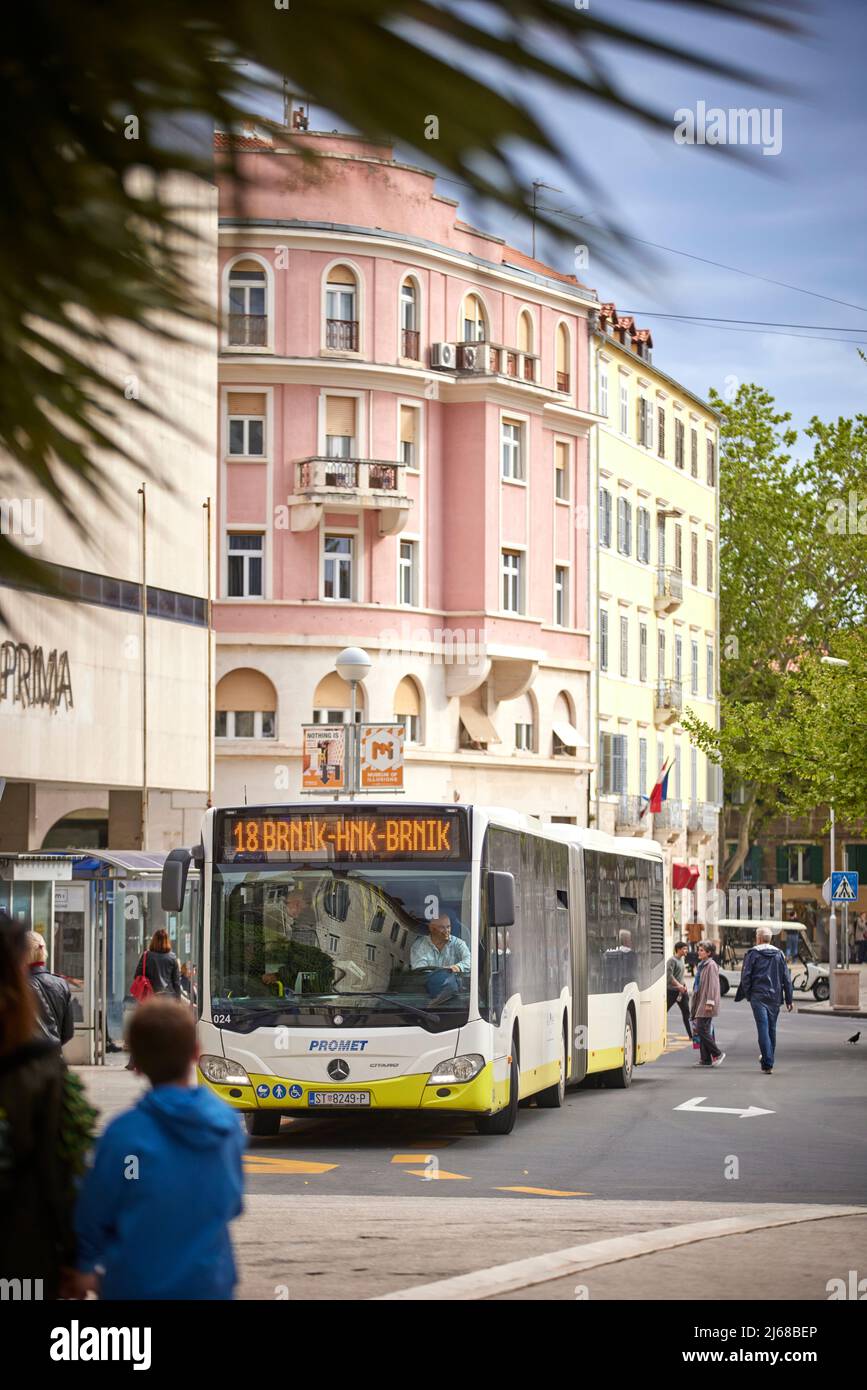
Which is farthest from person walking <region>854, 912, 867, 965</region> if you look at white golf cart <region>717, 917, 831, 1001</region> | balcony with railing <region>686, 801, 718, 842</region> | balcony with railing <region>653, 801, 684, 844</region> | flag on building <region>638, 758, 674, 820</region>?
flag on building <region>638, 758, 674, 820</region>

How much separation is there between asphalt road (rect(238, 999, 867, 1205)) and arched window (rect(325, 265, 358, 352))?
110ft

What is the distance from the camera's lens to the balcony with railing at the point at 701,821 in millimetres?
78438

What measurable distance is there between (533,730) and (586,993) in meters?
37.4

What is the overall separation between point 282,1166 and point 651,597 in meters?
58.2

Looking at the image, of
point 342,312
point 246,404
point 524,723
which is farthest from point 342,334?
point 524,723

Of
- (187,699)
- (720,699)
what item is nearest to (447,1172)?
(187,699)

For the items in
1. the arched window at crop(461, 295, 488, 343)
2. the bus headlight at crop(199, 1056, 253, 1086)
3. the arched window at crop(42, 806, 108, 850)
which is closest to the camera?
the bus headlight at crop(199, 1056, 253, 1086)

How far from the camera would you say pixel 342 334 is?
57.6m

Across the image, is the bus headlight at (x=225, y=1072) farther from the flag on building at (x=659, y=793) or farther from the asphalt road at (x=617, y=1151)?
the flag on building at (x=659, y=793)

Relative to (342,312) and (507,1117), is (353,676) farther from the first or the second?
(342,312)

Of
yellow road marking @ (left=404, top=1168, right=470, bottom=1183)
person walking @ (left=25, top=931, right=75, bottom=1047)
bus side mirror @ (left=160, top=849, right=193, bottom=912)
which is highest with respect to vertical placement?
bus side mirror @ (left=160, top=849, right=193, bottom=912)

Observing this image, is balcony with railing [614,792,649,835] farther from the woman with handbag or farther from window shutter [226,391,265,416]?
the woman with handbag

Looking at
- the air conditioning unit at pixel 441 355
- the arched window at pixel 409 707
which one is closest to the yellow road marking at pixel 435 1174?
the arched window at pixel 409 707

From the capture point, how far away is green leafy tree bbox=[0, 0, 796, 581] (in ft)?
7.97
